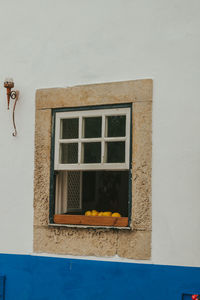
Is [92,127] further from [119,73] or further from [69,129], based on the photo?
[119,73]

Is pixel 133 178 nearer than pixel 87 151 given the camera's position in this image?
Yes

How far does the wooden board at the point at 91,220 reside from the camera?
188 inches

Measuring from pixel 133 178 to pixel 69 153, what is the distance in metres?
0.83

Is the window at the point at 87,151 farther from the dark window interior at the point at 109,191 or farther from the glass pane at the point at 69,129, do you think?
the dark window interior at the point at 109,191

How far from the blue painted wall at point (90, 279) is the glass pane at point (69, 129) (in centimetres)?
125

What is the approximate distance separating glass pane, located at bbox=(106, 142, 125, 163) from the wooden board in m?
0.57

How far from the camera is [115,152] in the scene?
493cm

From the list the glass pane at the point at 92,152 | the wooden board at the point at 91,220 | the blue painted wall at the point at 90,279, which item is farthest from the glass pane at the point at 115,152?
the blue painted wall at the point at 90,279

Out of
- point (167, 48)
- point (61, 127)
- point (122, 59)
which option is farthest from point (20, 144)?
point (167, 48)

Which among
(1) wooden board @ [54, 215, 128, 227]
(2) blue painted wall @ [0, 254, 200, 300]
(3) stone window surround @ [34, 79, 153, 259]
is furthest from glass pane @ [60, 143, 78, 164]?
(2) blue painted wall @ [0, 254, 200, 300]

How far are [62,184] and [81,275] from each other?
98 centimetres

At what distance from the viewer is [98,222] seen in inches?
192

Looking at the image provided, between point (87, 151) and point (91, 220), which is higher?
point (87, 151)

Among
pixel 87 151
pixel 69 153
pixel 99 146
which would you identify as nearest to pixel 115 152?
pixel 99 146
